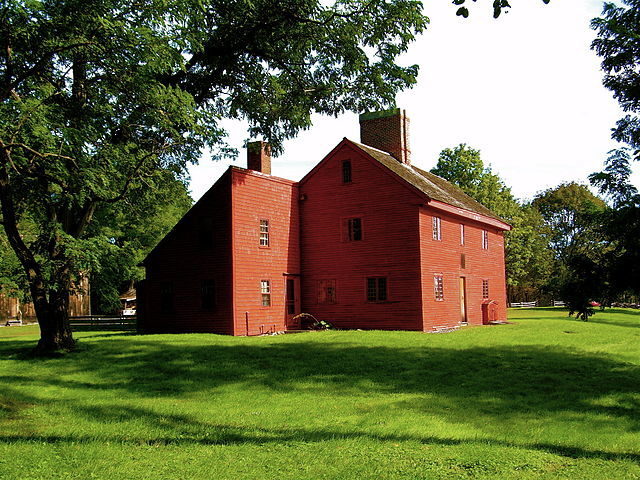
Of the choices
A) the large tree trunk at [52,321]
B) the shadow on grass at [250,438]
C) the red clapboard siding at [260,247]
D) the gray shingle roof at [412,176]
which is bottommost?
the shadow on grass at [250,438]

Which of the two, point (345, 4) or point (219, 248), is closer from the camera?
point (345, 4)

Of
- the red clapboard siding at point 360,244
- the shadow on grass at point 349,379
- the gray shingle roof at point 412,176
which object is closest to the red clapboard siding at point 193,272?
the red clapboard siding at point 360,244

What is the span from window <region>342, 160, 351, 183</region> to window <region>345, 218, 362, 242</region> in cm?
202

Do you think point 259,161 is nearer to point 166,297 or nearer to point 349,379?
point 166,297

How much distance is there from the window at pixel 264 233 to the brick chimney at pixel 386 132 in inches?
362

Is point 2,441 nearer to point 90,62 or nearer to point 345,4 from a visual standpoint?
point 90,62

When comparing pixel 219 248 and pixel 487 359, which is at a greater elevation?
pixel 219 248

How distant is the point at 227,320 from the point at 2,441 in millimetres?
18469

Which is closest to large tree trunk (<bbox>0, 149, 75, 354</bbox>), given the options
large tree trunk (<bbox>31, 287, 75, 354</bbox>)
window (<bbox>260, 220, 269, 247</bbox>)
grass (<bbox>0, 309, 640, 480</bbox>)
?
large tree trunk (<bbox>31, 287, 75, 354</bbox>)

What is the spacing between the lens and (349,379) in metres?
16.4

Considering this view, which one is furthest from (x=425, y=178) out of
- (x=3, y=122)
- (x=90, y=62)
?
(x=3, y=122)

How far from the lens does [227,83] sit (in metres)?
24.9

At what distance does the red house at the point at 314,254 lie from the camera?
2903 cm

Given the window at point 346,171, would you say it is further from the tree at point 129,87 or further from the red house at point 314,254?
the tree at point 129,87
